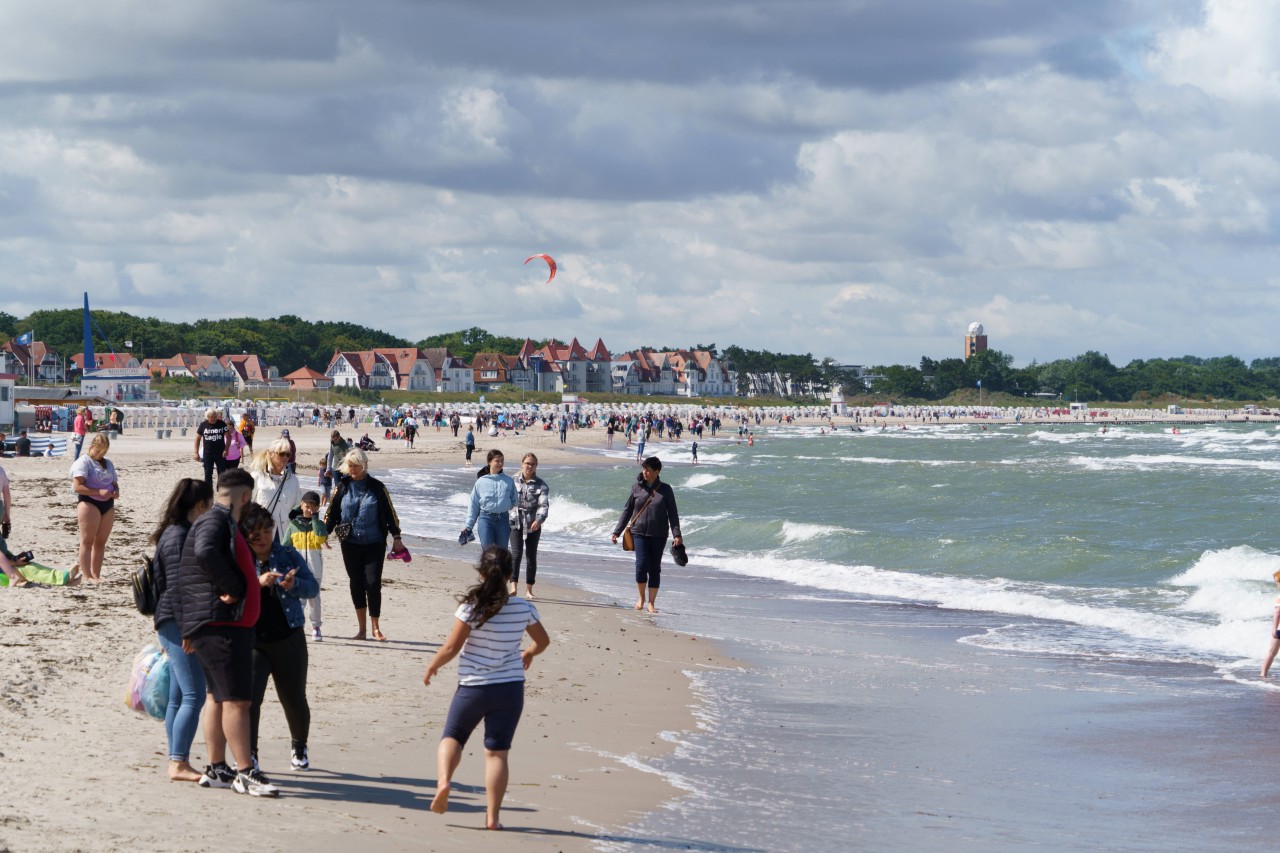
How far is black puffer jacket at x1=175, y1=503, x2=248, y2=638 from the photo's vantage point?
571cm

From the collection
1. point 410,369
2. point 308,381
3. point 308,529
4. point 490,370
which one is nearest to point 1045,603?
point 308,529

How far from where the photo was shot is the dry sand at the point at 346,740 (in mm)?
5478

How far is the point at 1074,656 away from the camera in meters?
12.4

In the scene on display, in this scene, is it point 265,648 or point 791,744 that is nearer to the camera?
point 265,648

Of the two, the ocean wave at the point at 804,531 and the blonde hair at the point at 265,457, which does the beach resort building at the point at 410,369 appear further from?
the blonde hair at the point at 265,457

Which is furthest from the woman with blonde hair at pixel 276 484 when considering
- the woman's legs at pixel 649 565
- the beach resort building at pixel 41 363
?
the beach resort building at pixel 41 363

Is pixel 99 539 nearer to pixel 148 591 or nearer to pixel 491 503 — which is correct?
pixel 491 503

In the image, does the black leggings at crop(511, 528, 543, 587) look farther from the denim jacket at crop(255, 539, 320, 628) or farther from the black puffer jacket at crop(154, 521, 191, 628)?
the black puffer jacket at crop(154, 521, 191, 628)

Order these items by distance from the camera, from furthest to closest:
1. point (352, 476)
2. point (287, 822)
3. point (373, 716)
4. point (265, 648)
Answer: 1. point (352, 476)
2. point (373, 716)
3. point (265, 648)
4. point (287, 822)

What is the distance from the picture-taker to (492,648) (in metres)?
5.80

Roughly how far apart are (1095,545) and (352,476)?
1626cm

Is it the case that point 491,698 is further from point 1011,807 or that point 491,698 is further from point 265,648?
point 1011,807

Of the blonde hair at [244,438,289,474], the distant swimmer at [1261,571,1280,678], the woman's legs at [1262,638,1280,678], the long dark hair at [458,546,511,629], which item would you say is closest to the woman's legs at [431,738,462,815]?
the long dark hair at [458,546,511,629]

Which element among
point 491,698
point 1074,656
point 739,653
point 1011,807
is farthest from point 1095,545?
point 491,698
